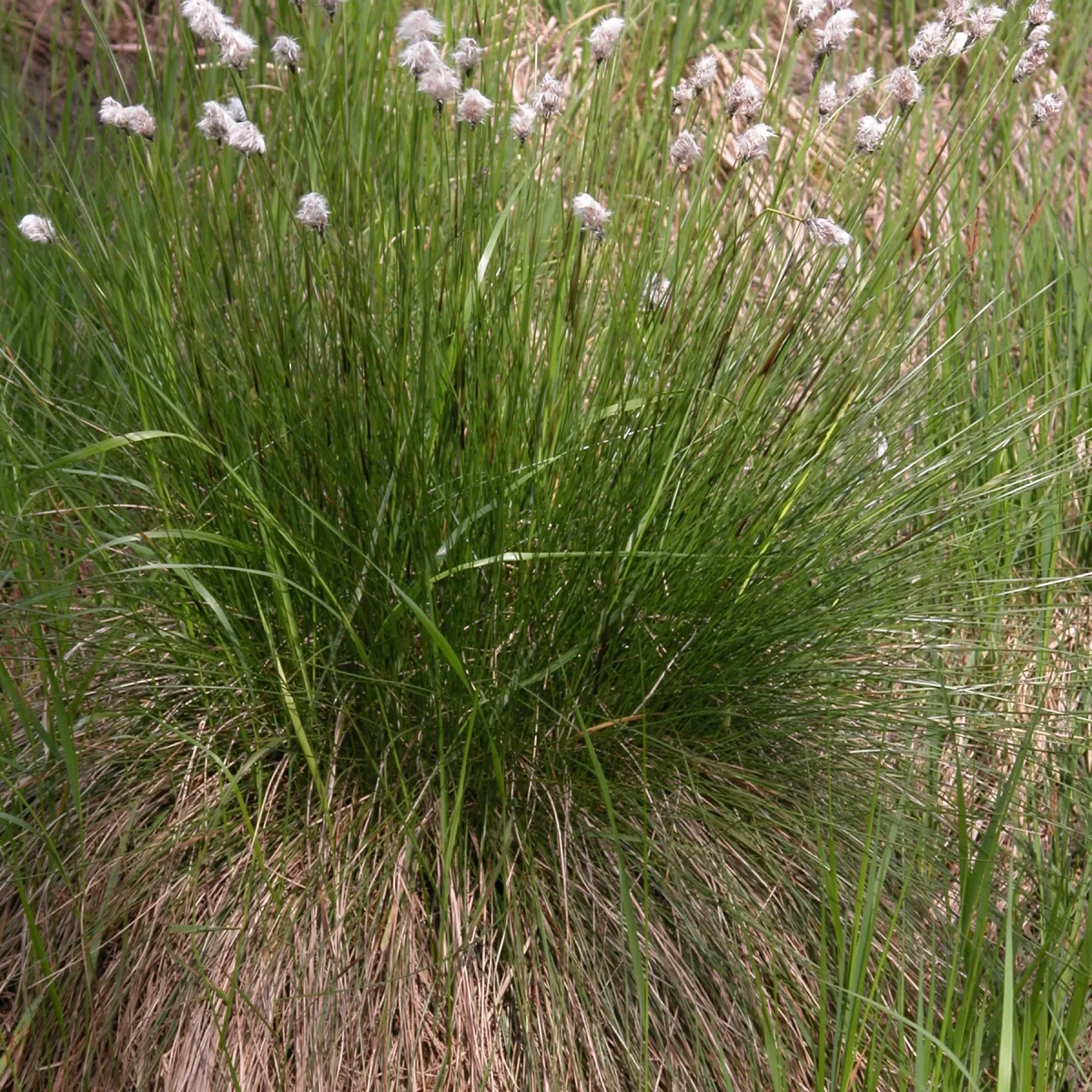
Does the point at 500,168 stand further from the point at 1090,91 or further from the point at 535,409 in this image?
the point at 1090,91

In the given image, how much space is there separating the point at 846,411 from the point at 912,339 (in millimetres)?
159

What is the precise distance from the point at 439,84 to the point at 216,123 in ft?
0.86

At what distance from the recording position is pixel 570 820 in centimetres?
157

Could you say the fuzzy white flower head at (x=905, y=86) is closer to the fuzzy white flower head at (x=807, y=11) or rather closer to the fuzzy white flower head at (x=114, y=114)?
the fuzzy white flower head at (x=807, y=11)

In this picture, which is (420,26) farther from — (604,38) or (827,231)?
(827,231)

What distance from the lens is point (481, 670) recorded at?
58.4 inches

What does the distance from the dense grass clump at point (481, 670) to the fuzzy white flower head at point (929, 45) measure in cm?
4

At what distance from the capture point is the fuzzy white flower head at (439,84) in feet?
4.32

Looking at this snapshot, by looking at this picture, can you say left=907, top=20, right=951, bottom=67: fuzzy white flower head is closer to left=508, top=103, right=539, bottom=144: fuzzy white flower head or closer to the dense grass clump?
the dense grass clump

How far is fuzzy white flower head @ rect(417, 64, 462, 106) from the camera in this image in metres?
1.32

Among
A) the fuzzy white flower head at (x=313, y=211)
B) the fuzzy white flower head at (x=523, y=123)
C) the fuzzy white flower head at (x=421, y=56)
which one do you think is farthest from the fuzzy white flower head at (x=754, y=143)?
the fuzzy white flower head at (x=313, y=211)

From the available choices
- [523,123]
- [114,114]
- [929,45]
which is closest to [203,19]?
[114,114]

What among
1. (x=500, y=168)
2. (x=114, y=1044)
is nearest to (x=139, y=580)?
(x=114, y=1044)

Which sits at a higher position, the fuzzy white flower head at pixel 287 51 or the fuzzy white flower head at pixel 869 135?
the fuzzy white flower head at pixel 869 135
